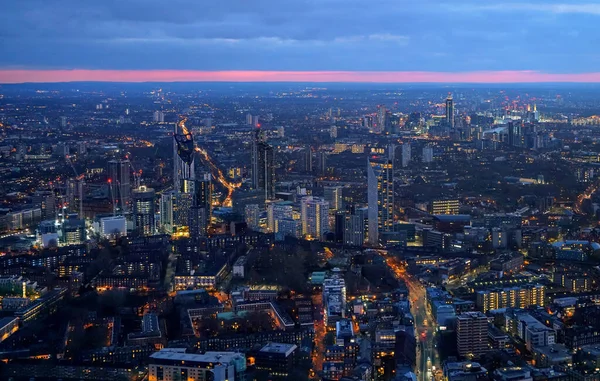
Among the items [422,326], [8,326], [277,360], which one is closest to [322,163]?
[422,326]

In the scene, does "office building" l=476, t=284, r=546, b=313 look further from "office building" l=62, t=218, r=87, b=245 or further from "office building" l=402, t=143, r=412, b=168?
"office building" l=402, t=143, r=412, b=168

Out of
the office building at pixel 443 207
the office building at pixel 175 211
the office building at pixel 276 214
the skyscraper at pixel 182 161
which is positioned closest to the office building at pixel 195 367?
the office building at pixel 175 211

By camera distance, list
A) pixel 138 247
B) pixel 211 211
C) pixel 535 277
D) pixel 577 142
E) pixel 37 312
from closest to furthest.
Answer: pixel 37 312, pixel 535 277, pixel 138 247, pixel 211 211, pixel 577 142

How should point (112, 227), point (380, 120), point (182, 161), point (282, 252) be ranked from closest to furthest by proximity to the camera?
point (282, 252) < point (112, 227) < point (182, 161) < point (380, 120)

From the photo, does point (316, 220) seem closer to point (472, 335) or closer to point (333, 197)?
point (333, 197)

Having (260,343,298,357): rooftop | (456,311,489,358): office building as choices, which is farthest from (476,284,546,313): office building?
(260,343,298,357): rooftop

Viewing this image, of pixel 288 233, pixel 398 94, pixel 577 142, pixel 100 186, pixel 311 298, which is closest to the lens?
pixel 311 298

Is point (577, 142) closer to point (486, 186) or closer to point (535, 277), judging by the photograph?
point (486, 186)

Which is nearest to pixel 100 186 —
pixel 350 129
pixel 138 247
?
pixel 138 247
